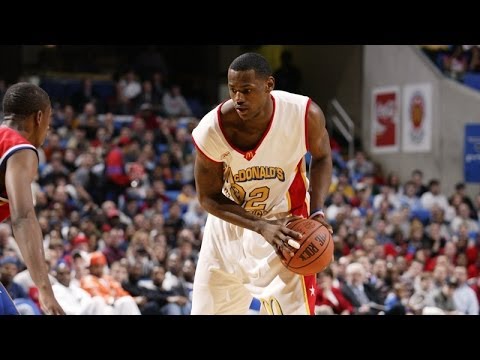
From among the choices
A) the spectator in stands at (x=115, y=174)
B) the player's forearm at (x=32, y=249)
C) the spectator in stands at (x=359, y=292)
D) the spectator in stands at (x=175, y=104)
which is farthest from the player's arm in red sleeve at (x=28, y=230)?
the spectator in stands at (x=175, y=104)

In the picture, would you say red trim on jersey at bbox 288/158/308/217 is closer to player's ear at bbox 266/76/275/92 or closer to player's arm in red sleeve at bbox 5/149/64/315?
player's ear at bbox 266/76/275/92

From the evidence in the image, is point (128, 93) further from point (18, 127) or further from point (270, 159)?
point (18, 127)

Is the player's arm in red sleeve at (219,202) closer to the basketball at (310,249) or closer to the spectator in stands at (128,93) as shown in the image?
the basketball at (310,249)

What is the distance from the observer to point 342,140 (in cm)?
1919

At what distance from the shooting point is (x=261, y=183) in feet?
18.4

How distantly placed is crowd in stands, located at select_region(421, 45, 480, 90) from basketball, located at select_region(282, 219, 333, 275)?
13062 millimetres

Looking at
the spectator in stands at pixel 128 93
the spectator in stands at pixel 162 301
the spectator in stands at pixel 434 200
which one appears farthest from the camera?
the spectator in stands at pixel 128 93

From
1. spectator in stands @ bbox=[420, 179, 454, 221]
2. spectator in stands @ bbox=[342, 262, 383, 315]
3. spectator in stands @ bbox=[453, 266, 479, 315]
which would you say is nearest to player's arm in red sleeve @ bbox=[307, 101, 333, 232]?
spectator in stands @ bbox=[342, 262, 383, 315]

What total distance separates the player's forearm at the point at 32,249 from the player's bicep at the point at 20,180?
0.17 ft

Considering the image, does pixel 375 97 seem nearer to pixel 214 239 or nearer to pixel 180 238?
pixel 180 238

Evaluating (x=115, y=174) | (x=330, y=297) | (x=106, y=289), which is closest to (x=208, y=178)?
(x=106, y=289)

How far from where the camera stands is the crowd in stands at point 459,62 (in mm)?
17750
